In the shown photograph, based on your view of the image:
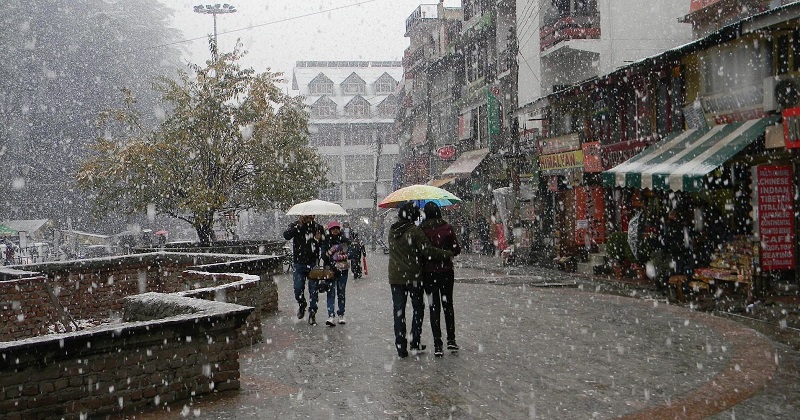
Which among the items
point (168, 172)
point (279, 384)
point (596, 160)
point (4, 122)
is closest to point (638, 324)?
point (279, 384)

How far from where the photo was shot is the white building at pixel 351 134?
64.9 meters

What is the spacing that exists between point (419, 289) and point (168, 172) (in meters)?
16.0

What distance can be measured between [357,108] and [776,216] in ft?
176

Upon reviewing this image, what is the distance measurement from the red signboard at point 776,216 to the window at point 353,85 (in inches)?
2171

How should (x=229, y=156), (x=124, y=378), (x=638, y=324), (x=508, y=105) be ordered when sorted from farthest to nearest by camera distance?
(x=508, y=105)
(x=229, y=156)
(x=638, y=324)
(x=124, y=378)

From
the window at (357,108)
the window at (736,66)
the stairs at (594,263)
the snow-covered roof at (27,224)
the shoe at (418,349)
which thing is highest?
the window at (357,108)

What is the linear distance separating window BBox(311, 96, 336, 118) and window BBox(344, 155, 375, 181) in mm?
4359

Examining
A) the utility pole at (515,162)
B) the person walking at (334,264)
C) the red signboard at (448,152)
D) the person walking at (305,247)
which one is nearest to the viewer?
the person walking at (305,247)

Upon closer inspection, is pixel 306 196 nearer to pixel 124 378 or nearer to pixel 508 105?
pixel 508 105

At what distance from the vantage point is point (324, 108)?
216 ft

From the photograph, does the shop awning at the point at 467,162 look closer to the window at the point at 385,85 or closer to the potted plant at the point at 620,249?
the potted plant at the point at 620,249

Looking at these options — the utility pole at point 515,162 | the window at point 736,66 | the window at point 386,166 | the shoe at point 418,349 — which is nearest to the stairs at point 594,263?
the utility pole at point 515,162

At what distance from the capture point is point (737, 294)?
14.5 meters

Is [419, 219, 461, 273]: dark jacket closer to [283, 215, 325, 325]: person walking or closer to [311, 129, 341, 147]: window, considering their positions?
[283, 215, 325, 325]: person walking
